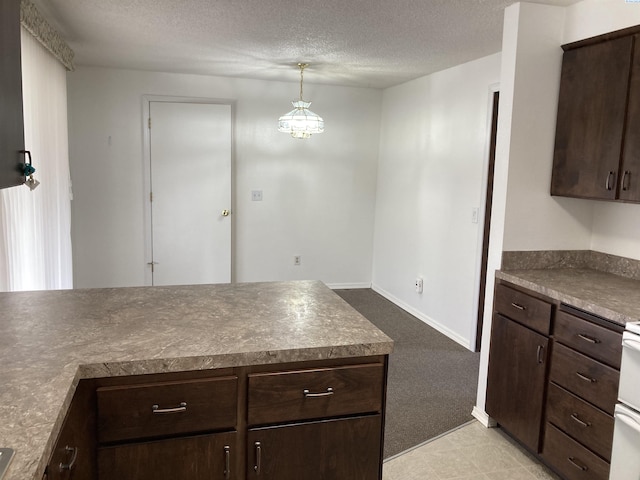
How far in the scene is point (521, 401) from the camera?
252cm

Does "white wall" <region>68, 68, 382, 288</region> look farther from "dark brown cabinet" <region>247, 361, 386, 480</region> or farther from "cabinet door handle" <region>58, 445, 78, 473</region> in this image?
"cabinet door handle" <region>58, 445, 78, 473</region>

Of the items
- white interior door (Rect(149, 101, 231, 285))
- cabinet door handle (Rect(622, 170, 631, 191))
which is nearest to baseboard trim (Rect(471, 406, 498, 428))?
cabinet door handle (Rect(622, 170, 631, 191))

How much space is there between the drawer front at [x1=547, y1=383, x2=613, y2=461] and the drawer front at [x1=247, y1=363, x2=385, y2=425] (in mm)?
1069

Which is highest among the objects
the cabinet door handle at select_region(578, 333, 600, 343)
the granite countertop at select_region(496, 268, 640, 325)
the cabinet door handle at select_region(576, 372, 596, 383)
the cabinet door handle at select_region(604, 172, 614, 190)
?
the cabinet door handle at select_region(604, 172, 614, 190)

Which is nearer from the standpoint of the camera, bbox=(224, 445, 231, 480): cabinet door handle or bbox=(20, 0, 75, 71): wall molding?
bbox=(224, 445, 231, 480): cabinet door handle

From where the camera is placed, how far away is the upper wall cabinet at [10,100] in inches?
54.1

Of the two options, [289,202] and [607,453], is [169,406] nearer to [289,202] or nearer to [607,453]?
[607,453]

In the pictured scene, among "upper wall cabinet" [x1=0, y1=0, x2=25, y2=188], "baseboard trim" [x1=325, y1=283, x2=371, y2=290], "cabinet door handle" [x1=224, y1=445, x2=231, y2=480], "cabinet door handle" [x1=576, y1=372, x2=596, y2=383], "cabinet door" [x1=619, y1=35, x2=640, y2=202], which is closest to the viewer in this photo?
"upper wall cabinet" [x1=0, y1=0, x2=25, y2=188]

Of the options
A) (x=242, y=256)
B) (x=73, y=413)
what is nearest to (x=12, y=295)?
(x=73, y=413)

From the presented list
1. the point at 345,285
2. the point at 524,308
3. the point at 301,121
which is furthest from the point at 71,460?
the point at 345,285

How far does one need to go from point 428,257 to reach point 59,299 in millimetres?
3376

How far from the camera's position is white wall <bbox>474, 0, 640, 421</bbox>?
2590 millimetres

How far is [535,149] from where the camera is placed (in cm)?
269

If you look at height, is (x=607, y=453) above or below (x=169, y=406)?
below
